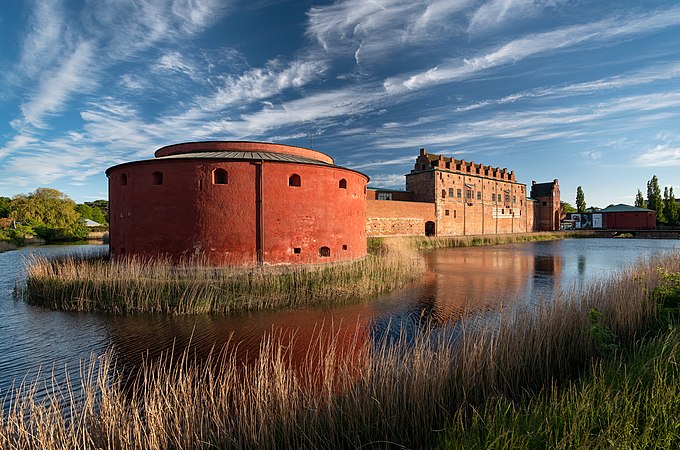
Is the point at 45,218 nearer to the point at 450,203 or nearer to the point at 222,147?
the point at 222,147

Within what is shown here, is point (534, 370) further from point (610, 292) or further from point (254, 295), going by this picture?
point (254, 295)

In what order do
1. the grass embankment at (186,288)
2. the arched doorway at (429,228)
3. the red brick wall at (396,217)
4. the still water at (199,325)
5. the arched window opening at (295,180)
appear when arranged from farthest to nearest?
the arched doorway at (429,228) → the red brick wall at (396,217) → the arched window opening at (295,180) → the grass embankment at (186,288) → the still water at (199,325)

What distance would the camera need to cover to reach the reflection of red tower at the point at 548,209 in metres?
42.5

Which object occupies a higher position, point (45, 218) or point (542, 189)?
point (542, 189)

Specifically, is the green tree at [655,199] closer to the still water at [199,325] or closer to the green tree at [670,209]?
the green tree at [670,209]

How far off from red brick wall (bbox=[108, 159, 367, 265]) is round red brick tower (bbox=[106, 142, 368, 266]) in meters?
0.03

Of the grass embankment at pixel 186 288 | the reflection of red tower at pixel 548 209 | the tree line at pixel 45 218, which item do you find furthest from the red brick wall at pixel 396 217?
the tree line at pixel 45 218

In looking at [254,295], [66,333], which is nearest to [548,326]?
[254,295]

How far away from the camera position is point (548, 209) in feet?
140

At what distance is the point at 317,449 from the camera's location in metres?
2.50

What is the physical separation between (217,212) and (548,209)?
A: 4421 centimetres

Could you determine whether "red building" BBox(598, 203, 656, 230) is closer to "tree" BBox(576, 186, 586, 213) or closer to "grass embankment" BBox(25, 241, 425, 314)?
"tree" BBox(576, 186, 586, 213)

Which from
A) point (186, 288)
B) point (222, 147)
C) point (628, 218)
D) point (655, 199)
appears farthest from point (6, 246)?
point (655, 199)

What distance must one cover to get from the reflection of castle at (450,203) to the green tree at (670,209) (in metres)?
15.9
